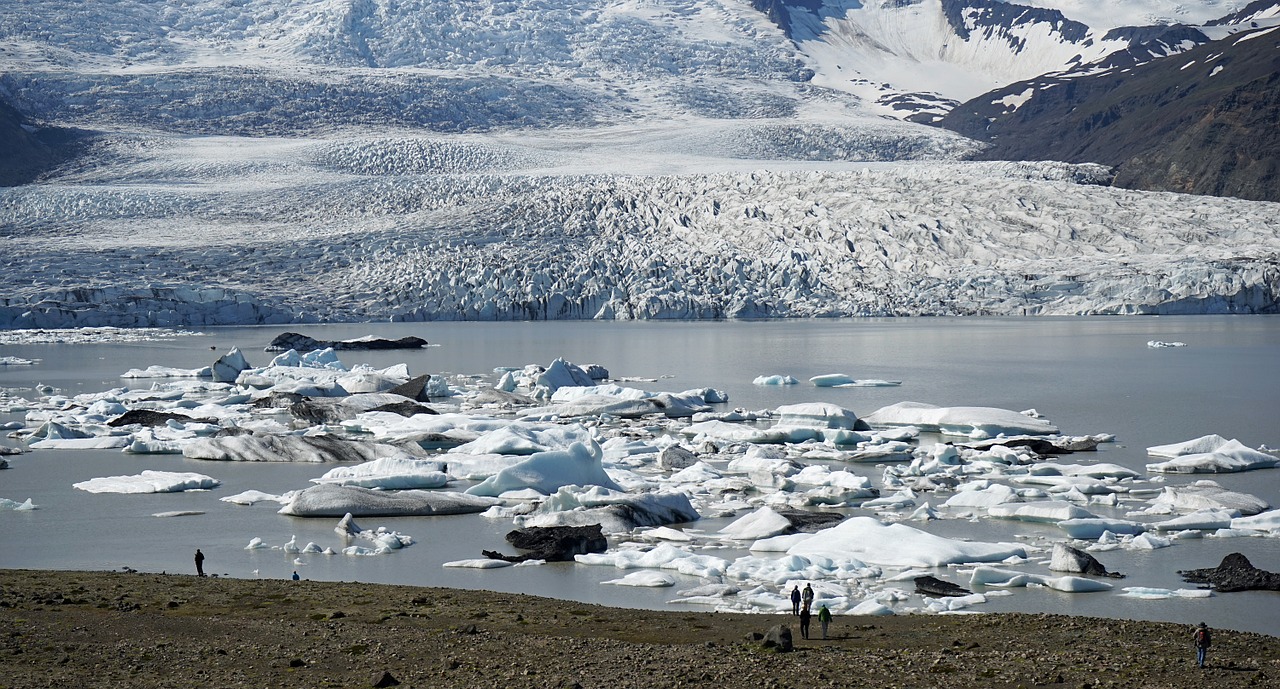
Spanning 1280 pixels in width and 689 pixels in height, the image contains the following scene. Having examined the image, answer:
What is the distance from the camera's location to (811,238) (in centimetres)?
3422

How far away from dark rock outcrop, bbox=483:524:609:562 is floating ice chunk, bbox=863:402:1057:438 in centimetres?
629

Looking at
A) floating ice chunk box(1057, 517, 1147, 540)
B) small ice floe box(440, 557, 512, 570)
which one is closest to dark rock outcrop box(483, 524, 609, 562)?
small ice floe box(440, 557, 512, 570)

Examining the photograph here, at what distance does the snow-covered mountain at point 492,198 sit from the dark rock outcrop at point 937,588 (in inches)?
1003

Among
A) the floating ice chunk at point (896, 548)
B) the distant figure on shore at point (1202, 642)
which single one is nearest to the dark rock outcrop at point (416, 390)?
the floating ice chunk at point (896, 548)

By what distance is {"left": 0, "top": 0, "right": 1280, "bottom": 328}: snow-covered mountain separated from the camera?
32469 millimetres

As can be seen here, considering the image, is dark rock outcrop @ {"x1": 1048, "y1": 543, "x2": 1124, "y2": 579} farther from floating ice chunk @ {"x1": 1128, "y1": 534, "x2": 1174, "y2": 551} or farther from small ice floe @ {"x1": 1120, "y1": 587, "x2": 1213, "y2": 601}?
floating ice chunk @ {"x1": 1128, "y1": 534, "x2": 1174, "y2": 551}

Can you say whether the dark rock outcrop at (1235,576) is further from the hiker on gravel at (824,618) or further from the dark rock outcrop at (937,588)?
the hiker on gravel at (824,618)

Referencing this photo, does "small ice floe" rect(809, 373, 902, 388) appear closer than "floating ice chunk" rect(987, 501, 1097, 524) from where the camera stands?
No

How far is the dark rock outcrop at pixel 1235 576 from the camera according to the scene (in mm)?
6902

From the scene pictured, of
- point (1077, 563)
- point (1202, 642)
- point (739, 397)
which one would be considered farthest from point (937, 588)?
point (739, 397)

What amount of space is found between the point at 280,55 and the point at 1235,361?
5174 centimetres

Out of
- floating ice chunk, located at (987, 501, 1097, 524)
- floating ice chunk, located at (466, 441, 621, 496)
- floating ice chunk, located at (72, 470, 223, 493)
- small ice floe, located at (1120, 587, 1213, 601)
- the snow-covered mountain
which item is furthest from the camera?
the snow-covered mountain

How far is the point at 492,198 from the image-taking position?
38906mm

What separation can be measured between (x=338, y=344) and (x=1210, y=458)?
1994 centimetres
